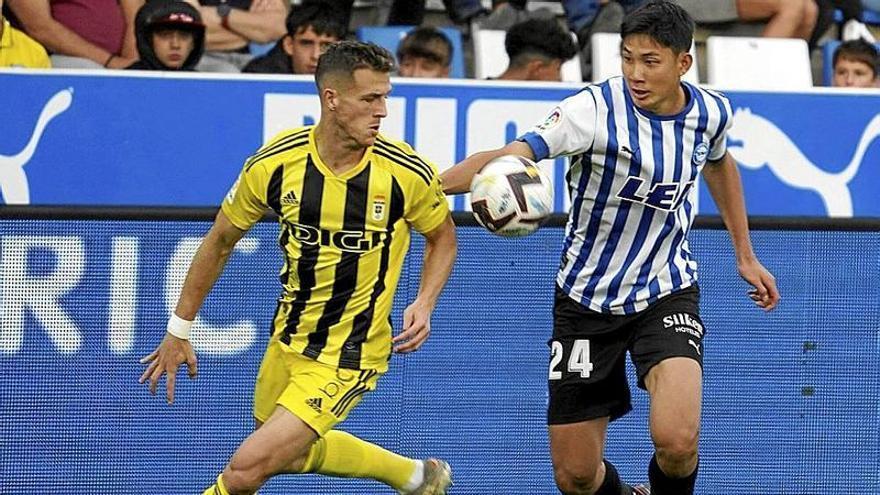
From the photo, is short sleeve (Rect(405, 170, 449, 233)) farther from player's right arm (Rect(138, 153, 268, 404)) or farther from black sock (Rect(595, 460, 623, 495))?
black sock (Rect(595, 460, 623, 495))

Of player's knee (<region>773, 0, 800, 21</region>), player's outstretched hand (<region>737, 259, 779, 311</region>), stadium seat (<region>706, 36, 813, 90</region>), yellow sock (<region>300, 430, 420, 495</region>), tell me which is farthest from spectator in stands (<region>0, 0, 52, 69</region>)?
player's knee (<region>773, 0, 800, 21</region>)

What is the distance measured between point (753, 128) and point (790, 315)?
77.3 inches

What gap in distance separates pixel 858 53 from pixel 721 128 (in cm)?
452

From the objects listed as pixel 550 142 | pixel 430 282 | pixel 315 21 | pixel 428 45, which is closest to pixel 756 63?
pixel 428 45

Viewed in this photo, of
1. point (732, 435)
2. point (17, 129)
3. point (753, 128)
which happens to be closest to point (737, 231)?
point (732, 435)

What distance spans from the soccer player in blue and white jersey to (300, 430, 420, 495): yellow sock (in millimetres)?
637

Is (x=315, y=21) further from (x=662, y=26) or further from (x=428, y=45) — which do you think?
(x=662, y=26)

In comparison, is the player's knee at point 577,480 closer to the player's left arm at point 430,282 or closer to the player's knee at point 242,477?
the player's left arm at point 430,282

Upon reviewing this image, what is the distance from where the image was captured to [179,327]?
604 centimetres

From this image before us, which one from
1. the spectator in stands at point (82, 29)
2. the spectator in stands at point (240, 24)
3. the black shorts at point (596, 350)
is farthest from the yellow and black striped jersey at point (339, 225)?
the spectator in stands at point (240, 24)

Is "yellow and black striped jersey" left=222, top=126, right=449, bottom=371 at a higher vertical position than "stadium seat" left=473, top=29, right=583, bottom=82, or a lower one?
lower

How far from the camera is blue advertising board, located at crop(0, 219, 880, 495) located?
666 cm

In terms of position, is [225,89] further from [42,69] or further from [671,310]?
[671,310]

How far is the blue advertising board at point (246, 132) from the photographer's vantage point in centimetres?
820
